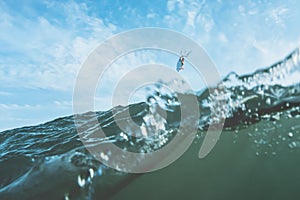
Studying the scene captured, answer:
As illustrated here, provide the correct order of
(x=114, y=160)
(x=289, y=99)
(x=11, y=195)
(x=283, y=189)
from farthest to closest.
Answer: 1. (x=283, y=189)
2. (x=289, y=99)
3. (x=114, y=160)
4. (x=11, y=195)

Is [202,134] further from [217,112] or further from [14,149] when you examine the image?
[14,149]

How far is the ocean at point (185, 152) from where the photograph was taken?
202 inches

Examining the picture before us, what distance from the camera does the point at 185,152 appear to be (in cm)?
885

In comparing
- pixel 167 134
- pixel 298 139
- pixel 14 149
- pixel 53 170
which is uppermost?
pixel 14 149

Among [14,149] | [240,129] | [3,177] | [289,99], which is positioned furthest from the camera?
[240,129]

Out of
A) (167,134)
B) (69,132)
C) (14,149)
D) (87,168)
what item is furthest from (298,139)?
(14,149)

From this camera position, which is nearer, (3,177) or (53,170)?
(53,170)

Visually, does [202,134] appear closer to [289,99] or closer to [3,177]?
[289,99]

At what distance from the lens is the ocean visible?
5.12 m

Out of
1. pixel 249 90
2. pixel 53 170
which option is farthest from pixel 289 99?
pixel 53 170

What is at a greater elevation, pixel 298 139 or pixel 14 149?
pixel 14 149

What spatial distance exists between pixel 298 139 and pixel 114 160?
7.10m

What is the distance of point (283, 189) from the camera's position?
30.0ft

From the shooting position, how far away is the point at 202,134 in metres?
7.70
